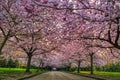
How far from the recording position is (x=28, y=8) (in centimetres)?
1405

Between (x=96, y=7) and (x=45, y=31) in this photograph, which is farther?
(x=45, y=31)

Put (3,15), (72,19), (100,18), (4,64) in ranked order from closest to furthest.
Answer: (100,18) → (72,19) → (3,15) → (4,64)

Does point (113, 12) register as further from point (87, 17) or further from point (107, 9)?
point (87, 17)

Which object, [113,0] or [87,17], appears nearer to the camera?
[113,0]

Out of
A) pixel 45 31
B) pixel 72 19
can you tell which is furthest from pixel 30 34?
pixel 72 19

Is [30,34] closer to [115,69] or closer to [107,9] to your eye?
[107,9]

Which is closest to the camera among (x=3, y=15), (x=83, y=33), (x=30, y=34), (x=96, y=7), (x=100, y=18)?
(x=96, y=7)

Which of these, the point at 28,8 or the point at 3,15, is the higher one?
the point at 3,15

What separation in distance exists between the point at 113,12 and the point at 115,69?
10139cm

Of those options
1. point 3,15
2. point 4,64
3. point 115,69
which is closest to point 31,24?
point 3,15

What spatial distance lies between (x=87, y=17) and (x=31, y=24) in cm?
536

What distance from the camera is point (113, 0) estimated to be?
14.2 m

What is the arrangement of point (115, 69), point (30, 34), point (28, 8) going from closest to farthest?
point (28, 8)
point (30, 34)
point (115, 69)

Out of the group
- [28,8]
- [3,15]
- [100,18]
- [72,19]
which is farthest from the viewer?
[3,15]
